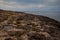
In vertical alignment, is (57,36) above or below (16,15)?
below

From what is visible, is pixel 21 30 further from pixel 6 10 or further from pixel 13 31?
pixel 6 10

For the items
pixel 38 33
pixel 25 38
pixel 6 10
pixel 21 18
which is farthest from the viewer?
pixel 6 10

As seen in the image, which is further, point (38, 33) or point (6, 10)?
point (6, 10)

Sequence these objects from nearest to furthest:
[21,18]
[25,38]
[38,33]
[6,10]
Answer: [25,38] < [38,33] < [21,18] < [6,10]

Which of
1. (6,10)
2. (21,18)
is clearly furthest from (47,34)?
(6,10)

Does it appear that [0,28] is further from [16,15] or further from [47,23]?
[47,23]

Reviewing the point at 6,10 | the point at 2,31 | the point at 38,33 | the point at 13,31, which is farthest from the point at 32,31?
the point at 6,10
